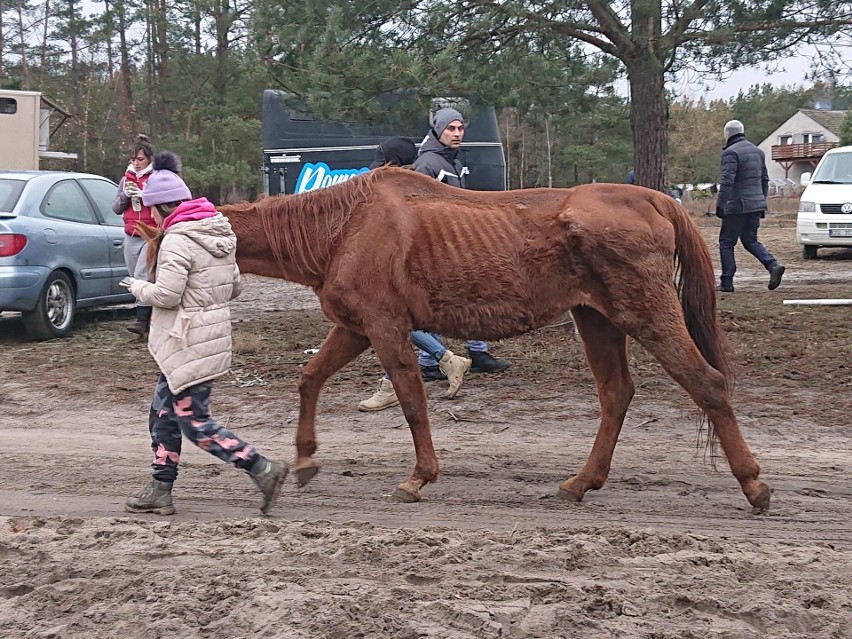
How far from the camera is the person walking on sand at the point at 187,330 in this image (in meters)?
4.51

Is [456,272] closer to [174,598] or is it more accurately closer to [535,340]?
[174,598]

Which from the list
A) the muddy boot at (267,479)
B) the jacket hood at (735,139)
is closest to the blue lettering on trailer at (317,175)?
the jacket hood at (735,139)

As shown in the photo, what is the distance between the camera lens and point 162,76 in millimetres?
32781

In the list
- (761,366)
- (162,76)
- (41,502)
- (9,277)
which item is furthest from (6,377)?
(162,76)

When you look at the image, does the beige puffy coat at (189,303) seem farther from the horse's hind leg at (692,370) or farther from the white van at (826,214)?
the white van at (826,214)

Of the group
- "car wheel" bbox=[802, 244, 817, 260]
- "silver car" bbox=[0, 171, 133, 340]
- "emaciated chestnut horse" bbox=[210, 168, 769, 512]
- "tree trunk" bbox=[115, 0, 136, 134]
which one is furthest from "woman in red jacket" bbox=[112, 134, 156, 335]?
"tree trunk" bbox=[115, 0, 136, 134]

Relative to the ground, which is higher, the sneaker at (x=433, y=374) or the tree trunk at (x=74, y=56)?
the tree trunk at (x=74, y=56)

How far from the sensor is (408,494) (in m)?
4.89

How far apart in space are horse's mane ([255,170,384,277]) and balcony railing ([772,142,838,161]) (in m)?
63.6

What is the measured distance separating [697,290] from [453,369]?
2.47 metres

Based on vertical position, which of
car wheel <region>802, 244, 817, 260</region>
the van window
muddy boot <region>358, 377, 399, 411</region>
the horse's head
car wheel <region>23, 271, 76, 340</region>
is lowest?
muddy boot <region>358, 377, 399, 411</region>

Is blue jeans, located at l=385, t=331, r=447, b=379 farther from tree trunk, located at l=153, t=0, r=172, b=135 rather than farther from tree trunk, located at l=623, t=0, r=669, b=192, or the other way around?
tree trunk, located at l=153, t=0, r=172, b=135

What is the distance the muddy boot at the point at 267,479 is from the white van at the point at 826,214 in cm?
1421

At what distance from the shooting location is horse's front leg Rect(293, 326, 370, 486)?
523 cm
